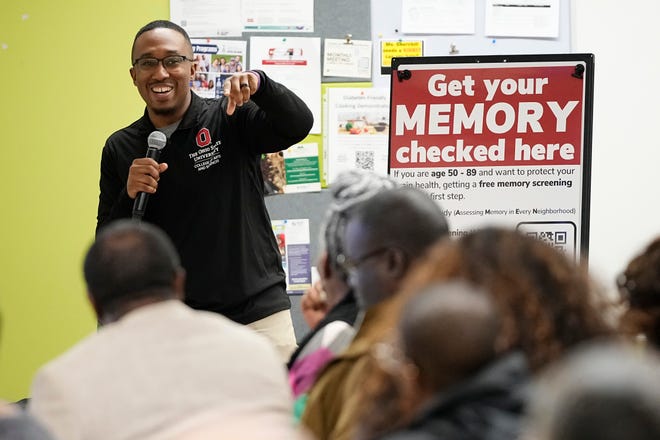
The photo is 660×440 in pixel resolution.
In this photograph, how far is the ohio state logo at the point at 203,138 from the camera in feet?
10.6

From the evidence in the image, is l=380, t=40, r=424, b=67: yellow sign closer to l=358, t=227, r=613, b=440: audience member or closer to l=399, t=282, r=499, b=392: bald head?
l=358, t=227, r=613, b=440: audience member

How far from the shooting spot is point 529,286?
134 centimetres

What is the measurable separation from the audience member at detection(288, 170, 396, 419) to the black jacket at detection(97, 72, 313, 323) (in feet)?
3.19

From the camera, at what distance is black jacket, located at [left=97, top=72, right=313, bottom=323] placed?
10.4 feet

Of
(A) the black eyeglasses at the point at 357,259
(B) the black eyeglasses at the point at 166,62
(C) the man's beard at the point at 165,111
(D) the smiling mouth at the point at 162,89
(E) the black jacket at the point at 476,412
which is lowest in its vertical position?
(E) the black jacket at the point at 476,412

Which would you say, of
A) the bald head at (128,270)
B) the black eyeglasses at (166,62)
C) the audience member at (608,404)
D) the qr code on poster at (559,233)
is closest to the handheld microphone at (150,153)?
the black eyeglasses at (166,62)

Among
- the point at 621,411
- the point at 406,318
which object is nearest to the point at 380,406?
the point at 406,318

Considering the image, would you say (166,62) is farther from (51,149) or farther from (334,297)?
(334,297)

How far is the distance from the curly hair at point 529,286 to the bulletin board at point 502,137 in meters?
1.74

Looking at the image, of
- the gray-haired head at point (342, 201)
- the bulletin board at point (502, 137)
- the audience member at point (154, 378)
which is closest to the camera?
the audience member at point (154, 378)

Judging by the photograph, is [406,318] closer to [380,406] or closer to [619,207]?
[380,406]

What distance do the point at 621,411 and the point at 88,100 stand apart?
4.01 meters

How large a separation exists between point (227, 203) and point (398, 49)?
1.54 m

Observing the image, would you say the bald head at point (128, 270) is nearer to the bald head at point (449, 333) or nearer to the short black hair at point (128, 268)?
the short black hair at point (128, 268)
